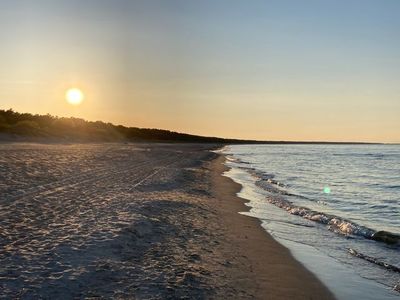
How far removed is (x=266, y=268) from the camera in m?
9.49

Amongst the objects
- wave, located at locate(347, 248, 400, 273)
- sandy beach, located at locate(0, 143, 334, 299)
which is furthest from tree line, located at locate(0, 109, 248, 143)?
wave, located at locate(347, 248, 400, 273)

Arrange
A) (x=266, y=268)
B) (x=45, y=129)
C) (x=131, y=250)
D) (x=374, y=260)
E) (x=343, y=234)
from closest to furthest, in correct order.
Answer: (x=131, y=250) < (x=266, y=268) < (x=374, y=260) < (x=343, y=234) < (x=45, y=129)

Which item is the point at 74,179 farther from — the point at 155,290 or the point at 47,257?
the point at 155,290

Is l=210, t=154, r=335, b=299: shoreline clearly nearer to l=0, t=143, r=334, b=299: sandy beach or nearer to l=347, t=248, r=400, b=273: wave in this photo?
l=0, t=143, r=334, b=299: sandy beach

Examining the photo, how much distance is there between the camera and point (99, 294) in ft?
21.9

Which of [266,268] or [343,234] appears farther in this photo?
[343,234]

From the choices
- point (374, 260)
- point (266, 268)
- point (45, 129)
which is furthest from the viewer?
point (45, 129)

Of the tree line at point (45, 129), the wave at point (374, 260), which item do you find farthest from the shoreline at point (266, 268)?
the tree line at point (45, 129)

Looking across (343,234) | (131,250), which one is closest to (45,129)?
(343,234)

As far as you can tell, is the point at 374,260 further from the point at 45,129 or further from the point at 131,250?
the point at 45,129

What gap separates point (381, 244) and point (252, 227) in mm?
3921

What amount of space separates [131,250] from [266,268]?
2.86m

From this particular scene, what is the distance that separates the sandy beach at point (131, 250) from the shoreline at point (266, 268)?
23 millimetres

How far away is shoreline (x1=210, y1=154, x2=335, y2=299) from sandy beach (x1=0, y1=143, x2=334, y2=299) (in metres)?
0.02
